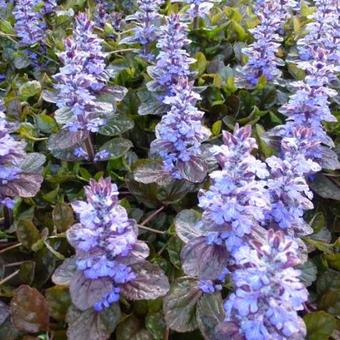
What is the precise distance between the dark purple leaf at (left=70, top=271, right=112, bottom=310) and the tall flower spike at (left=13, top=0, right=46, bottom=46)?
7.59 feet

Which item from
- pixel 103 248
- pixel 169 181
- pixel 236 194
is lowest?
pixel 169 181

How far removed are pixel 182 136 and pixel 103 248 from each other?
81cm

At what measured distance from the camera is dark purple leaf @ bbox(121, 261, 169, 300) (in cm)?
218

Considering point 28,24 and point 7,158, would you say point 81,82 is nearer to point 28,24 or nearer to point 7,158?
point 7,158

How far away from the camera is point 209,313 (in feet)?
7.47

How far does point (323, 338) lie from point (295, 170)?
0.74 m

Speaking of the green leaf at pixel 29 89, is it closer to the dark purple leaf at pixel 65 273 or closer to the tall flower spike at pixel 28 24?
the tall flower spike at pixel 28 24

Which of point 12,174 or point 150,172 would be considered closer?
point 12,174

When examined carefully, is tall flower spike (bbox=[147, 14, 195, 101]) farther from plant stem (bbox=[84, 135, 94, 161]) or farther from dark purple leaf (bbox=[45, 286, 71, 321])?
dark purple leaf (bbox=[45, 286, 71, 321])

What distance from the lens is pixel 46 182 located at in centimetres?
308

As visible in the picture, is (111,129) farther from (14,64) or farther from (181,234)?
(14,64)

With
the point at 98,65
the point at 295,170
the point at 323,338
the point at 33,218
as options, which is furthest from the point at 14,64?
the point at 323,338

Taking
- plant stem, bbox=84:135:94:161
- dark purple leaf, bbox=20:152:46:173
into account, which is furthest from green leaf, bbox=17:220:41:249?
plant stem, bbox=84:135:94:161

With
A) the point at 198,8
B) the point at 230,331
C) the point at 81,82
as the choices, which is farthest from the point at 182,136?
the point at 198,8
